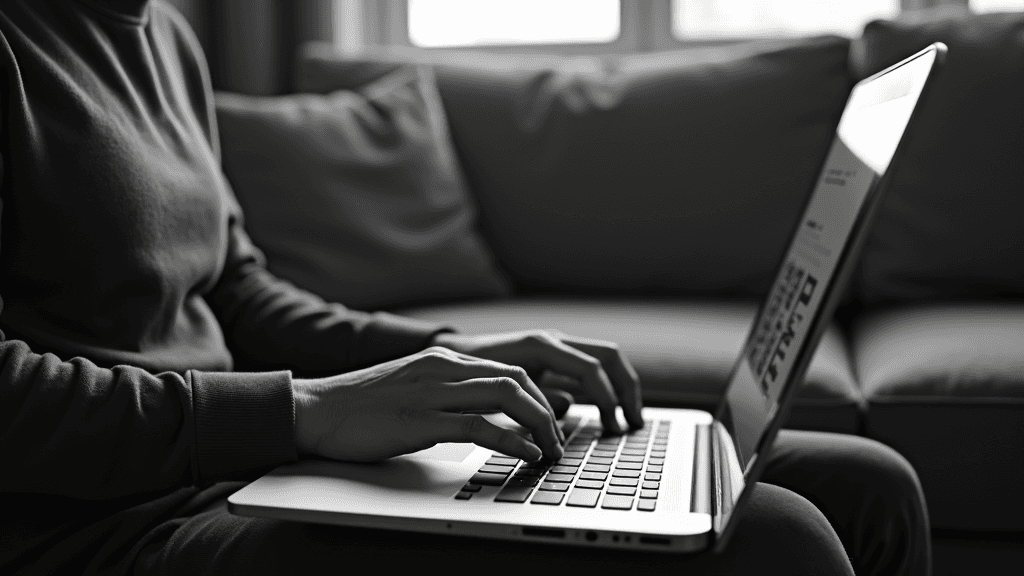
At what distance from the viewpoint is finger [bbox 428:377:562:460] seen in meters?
0.65

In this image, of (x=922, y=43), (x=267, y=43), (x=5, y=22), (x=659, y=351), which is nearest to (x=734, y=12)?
(x=922, y=43)

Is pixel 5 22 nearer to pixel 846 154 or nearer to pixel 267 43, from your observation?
pixel 846 154

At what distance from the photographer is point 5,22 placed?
721 millimetres

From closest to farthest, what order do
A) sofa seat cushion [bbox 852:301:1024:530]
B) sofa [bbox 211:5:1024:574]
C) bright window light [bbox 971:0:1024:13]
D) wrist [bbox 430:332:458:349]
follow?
wrist [bbox 430:332:458:349] < sofa seat cushion [bbox 852:301:1024:530] < sofa [bbox 211:5:1024:574] < bright window light [bbox 971:0:1024:13]

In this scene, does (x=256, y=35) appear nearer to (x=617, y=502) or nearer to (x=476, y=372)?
(x=476, y=372)

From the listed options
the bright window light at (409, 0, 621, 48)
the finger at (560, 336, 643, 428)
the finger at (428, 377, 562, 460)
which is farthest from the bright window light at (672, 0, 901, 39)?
the finger at (428, 377, 562, 460)

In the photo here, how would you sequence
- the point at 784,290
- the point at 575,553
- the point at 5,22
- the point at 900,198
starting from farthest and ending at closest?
the point at 900,198 < the point at 784,290 < the point at 5,22 < the point at 575,553

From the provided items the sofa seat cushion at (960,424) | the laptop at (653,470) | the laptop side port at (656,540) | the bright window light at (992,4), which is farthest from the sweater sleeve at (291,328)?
the bright window light at (992,4)

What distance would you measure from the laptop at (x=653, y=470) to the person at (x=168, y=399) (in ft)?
0.09

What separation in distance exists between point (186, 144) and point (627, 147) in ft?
3.34

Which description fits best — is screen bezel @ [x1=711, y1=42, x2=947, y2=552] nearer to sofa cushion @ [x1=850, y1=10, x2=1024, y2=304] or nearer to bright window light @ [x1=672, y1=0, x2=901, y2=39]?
sofa cushion @ [x1=850, y1=10, x2=1024, y2=304]

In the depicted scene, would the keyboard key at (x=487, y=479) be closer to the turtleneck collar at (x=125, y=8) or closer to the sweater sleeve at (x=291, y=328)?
the sweater sleeve at (x=291, y=328)

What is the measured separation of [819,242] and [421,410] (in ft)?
1.18

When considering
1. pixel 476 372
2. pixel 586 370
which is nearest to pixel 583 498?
pixel 476 372
